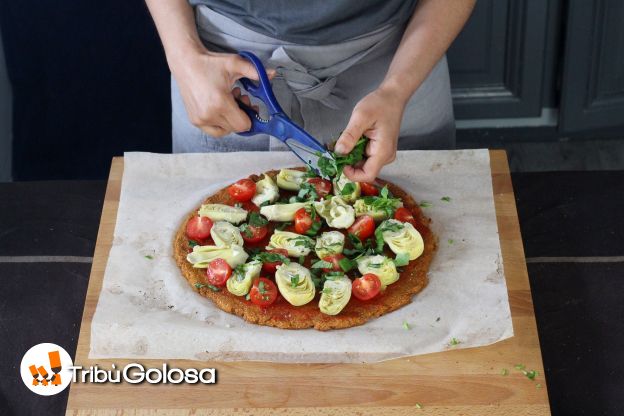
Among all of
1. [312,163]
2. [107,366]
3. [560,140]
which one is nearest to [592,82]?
[560,140]

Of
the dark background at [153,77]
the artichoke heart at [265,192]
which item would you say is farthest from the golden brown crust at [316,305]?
the dark background at [153,77]

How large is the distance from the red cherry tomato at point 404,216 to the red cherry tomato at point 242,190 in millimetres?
323

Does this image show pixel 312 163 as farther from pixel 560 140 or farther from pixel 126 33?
pixel 560 140

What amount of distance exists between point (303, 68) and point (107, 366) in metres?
0.79

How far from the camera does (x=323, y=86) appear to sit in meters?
1.97

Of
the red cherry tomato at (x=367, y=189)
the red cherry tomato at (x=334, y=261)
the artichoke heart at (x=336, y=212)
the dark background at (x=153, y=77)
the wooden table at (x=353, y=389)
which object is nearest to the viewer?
the wooden table at (x=353, y=389)

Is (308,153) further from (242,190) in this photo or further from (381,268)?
(381,268)

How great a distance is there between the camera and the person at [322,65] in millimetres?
1810

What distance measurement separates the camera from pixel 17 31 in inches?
111

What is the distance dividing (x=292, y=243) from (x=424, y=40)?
55 cm

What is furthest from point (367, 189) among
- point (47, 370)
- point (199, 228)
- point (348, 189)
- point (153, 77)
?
point (153, 77)

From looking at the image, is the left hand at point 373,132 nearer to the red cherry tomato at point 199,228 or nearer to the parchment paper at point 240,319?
the parchment paper at point 240,319

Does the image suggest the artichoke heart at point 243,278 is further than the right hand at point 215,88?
No

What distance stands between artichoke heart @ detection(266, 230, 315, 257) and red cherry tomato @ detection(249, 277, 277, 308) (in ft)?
0.35
